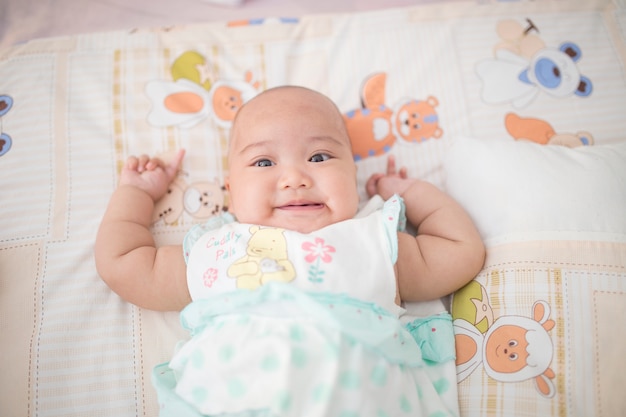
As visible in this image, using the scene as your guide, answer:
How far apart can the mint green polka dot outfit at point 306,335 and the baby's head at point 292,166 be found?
0.18 feet

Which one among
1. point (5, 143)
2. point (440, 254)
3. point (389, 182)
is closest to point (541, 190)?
point (440, 254)

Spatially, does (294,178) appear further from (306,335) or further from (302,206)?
(306,335)

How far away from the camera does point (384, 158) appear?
5.28ft

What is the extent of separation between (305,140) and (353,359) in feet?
1.87

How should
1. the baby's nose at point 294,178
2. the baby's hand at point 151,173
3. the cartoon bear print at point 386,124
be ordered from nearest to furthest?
the baby's nose at point 294,178 → the baby's hand at point 151,173 → the cartoon bear print at point 386,124

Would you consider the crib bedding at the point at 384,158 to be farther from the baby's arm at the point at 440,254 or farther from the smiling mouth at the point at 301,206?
the smiling mouth at the point at 301,206

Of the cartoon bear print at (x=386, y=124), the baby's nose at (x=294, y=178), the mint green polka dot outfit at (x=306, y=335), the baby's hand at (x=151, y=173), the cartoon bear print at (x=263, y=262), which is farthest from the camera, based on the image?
the cartoon bear print at (x=386, y=124)

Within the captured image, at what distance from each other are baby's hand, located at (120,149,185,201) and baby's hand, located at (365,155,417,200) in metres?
0.59

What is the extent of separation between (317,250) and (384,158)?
550mm

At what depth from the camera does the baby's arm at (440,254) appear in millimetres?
1300

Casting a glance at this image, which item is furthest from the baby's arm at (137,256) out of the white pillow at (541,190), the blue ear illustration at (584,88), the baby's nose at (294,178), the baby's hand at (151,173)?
the blue ear illustration at (584,88)

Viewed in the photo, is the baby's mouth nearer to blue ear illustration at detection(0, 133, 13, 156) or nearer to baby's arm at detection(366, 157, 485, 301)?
baby's arm at detection(366, 157, 485, 301)

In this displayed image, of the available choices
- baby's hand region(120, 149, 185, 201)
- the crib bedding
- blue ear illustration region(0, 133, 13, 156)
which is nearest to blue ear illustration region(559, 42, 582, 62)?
the crib bedding

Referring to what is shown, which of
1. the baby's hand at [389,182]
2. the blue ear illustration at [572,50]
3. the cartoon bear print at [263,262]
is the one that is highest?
the blue ear illustration at [572,50]
